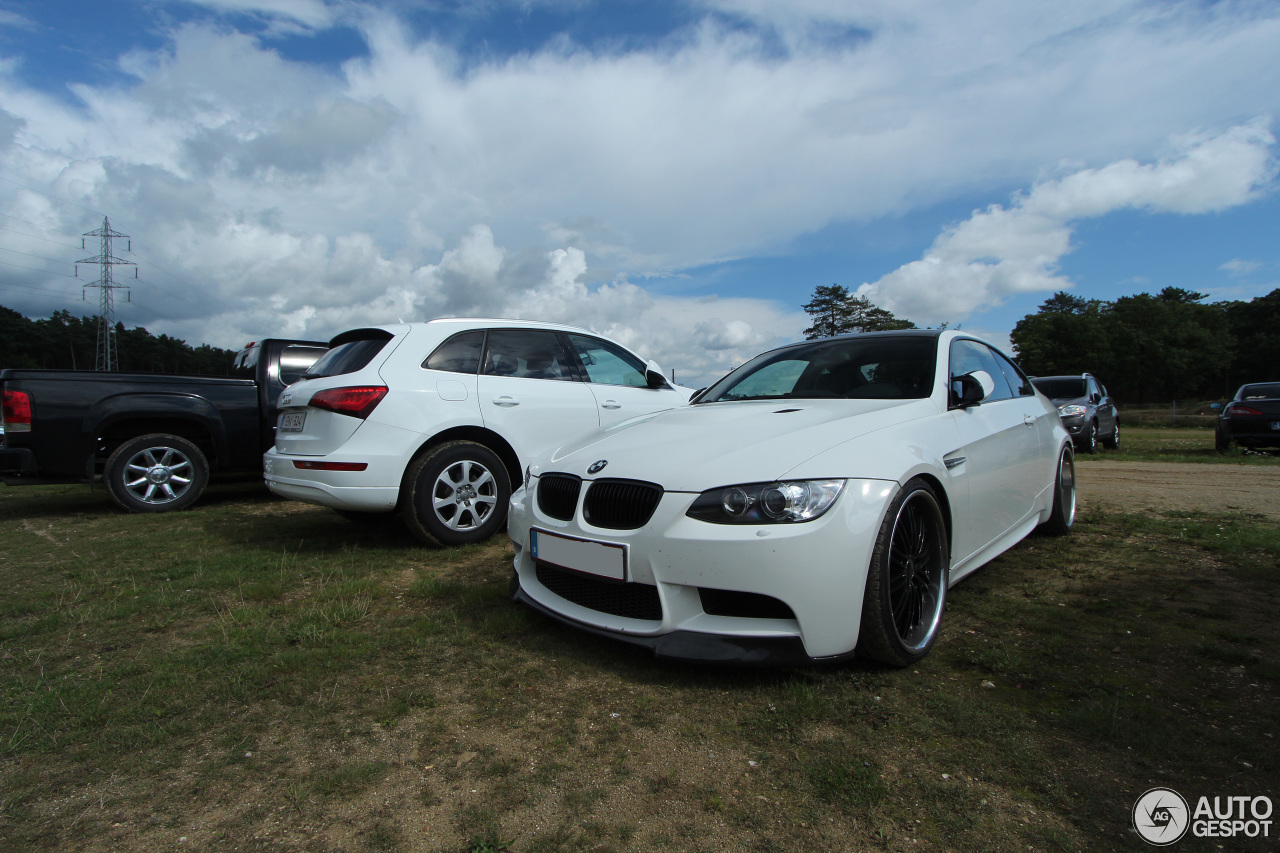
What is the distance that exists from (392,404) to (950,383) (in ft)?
10.8

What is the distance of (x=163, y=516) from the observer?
616 centimetres

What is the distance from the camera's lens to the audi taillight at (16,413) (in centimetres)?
584

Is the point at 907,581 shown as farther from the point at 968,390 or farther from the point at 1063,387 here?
the point at 1063,387

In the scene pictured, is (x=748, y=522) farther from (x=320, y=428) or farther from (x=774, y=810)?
(x=320, y=428)

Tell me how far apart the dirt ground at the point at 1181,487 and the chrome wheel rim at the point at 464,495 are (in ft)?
17.3

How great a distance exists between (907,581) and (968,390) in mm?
1196

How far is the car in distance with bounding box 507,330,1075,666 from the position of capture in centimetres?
232

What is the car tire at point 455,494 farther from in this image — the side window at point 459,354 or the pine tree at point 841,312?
the pine tree at point 841,312

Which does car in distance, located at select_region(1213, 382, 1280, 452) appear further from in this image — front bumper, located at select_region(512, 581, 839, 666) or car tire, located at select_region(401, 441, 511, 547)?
front bumper, located at select_region(512, 581, 839, 666)

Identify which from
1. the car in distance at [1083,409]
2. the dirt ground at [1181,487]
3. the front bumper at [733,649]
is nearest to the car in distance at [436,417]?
the front bumper at [733,649]

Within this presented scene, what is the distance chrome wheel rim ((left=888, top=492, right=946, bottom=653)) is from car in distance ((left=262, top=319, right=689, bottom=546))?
2.89 metres

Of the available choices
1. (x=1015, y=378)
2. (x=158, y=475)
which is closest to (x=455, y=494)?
(x=158, y=475)

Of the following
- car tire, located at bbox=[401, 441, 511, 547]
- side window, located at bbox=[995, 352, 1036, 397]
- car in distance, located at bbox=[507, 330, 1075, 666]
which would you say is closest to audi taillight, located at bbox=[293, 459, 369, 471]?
car tire, located at bbox=[401, 441, 511, 547]

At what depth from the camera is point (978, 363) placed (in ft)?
13.3
